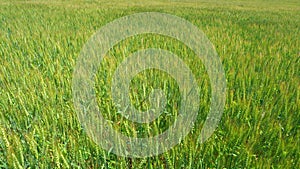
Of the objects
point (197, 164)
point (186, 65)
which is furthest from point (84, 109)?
point (186, 65)

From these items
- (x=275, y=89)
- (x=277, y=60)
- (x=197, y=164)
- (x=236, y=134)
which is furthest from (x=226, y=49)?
(x=197, y=164)

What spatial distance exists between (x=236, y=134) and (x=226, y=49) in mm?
1880

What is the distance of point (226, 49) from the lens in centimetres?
267

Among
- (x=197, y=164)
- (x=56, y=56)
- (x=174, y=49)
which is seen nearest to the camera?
(x=197, y=164)

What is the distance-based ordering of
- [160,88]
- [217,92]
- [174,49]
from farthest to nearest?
[174,49] < [160,88] < [217,92]

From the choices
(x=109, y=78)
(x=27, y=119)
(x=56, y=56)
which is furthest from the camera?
(x=56, y=56)

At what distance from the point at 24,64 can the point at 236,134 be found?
200cm

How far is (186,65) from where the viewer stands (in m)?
2.04

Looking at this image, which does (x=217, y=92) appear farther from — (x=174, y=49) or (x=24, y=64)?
(x=24, y=64)

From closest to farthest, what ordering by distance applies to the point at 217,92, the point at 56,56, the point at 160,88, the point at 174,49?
the point at 217,92, the point at 160,88, the point at 56,56, the point at 174,49

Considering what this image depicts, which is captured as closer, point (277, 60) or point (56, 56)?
point (277, 60)

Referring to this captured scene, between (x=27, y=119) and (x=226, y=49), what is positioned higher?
(x=226, y=49)

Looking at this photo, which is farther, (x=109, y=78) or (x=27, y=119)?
(x=109, y=78)

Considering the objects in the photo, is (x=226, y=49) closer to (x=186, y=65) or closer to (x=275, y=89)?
(x=186, y=65)
